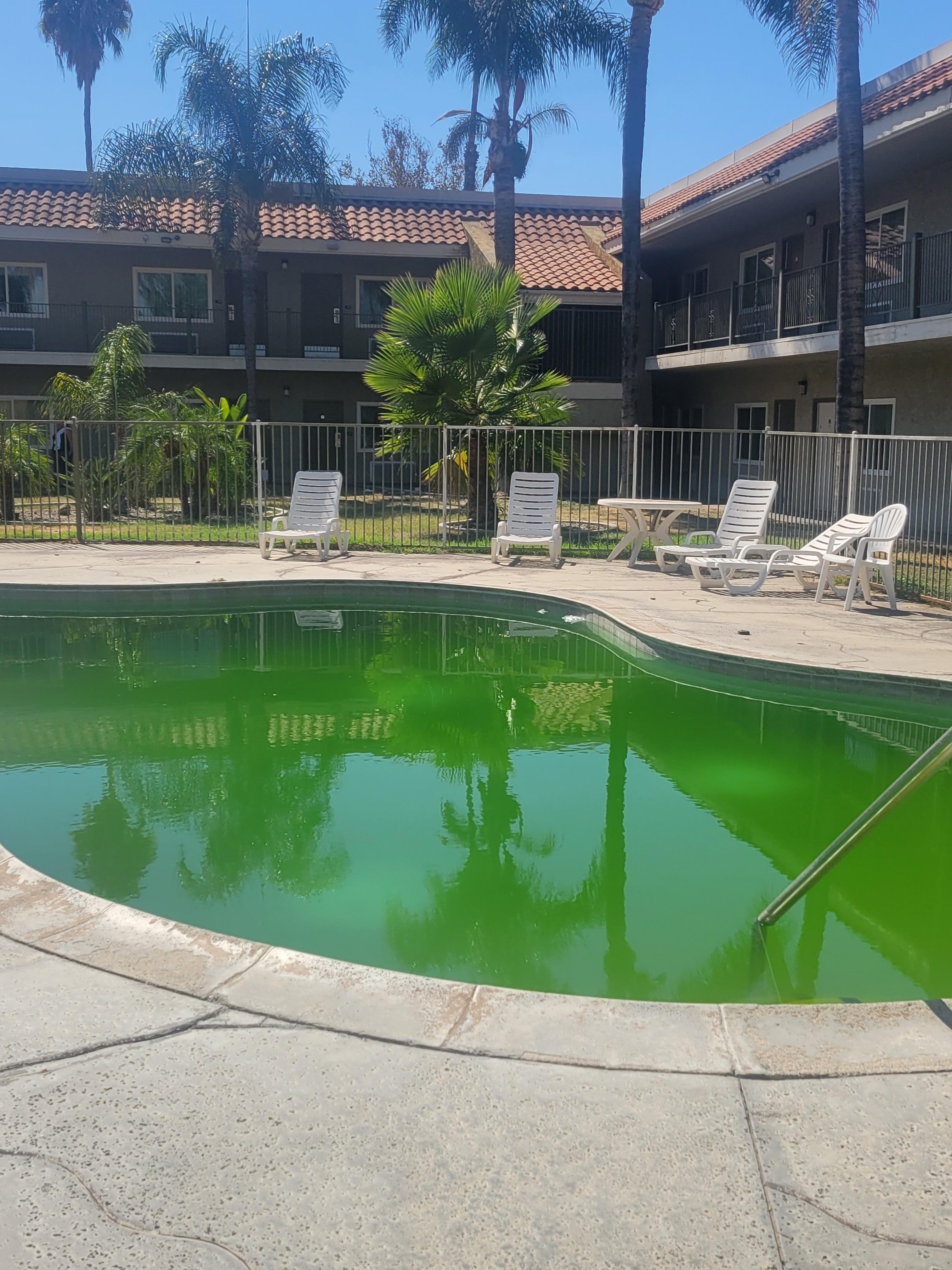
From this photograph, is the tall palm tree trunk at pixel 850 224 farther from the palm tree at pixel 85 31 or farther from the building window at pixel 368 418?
the palm tree at pixel 85 31

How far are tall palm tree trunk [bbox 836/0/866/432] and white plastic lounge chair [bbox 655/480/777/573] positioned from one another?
8.23 ft

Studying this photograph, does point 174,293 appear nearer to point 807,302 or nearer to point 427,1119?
point 807,302

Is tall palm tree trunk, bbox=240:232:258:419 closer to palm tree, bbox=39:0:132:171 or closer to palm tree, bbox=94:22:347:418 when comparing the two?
palm tree, bbox=94:22:347:418

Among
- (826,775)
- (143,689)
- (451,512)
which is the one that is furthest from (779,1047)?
(451,512)

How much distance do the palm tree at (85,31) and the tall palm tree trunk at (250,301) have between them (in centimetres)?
1829

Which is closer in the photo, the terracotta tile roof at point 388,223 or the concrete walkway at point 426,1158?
the concrete walkway at point 426,1158

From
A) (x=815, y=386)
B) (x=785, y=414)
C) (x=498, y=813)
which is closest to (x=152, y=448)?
(x=815, y=386)

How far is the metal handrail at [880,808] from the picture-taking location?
337 cm

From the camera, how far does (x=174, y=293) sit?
27.2 m

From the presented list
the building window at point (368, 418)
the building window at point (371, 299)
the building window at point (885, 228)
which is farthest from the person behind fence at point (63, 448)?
the building window at point (885, 228)

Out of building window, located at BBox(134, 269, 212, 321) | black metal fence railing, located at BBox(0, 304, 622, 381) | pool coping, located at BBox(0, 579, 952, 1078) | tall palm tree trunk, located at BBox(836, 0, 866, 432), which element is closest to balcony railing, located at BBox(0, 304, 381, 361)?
black metal fence railing, located at BBox(0, 304, 622, 381)

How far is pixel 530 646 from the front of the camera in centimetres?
1053

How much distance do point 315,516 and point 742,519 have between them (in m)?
5.64

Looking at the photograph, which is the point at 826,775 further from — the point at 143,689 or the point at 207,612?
the point at 207,612
